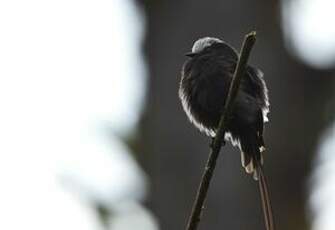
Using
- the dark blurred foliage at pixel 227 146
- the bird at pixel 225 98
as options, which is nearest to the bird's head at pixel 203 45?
the bird at pixel 225 98

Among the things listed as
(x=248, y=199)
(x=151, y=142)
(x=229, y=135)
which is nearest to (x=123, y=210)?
(x=151, y=142)

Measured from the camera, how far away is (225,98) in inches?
157

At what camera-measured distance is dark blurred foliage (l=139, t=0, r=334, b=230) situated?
509 cm

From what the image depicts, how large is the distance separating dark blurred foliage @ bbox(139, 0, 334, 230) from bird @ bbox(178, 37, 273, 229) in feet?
2.89

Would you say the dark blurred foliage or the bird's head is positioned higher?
the bird's head

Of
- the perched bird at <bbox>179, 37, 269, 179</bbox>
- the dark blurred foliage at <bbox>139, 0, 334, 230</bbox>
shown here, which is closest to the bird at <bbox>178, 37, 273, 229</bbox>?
the perched bird at <bbox>179, 37, 269, 179</bbox>

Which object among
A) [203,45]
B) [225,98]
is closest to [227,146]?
[203,45]

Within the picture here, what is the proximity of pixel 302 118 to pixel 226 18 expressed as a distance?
0.82m

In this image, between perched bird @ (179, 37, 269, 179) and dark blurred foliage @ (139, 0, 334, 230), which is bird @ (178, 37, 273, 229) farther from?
dark blurred foliage @ (139, 0, 334, 230)

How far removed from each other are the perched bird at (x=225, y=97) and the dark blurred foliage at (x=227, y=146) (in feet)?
2.93

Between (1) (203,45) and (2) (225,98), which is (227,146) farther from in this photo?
(2) (225,98)

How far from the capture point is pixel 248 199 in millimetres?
5102

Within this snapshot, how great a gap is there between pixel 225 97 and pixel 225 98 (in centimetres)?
1

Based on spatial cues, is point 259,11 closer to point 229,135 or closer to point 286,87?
point 286,87
